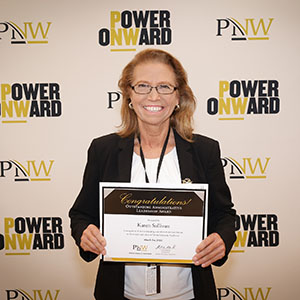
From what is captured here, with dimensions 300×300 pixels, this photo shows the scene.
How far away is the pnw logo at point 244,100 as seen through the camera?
2.87 meters

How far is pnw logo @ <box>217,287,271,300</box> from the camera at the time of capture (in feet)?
10.1

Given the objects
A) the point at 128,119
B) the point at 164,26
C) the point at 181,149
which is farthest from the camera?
the point at 164,26

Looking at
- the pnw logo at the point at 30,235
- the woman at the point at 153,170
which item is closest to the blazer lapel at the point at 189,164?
the woman at the point at 153,170

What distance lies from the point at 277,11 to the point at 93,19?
1.54m

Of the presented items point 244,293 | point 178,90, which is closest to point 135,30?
point 178,90

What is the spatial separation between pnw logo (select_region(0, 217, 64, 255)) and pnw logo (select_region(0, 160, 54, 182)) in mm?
369

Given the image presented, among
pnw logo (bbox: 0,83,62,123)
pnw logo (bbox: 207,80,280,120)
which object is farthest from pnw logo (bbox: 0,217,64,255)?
pnw logo (bbox: 207,80,280,120)

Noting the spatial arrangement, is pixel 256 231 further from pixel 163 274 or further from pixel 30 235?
pixel 30 235

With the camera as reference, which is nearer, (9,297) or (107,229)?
(107,229)

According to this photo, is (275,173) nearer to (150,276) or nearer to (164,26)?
(164,26)

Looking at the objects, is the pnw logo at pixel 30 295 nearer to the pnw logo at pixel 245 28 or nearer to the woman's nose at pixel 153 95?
the woman's nose at pixel 153 95

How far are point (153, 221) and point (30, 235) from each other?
1.93 m

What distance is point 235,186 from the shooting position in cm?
297

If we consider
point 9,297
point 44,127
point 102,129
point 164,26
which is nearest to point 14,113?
point 44,127
